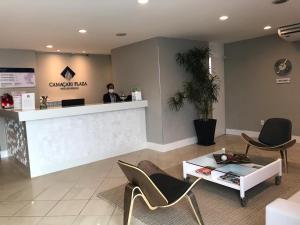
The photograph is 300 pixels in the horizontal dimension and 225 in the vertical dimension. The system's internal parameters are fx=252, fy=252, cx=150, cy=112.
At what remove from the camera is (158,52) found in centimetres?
530

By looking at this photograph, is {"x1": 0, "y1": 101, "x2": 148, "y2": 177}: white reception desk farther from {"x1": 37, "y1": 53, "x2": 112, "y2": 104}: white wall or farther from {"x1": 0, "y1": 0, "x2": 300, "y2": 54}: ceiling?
{"x1": 37, "y1": 53, "x2": 112, "y2": 104}: white wall

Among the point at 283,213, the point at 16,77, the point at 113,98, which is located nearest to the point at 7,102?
the point at 16,77

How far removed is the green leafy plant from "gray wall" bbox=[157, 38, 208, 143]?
0.41ft

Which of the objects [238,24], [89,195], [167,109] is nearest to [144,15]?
[238,24]

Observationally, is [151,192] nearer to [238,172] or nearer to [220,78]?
[238,172]

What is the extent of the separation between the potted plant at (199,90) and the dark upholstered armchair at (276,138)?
1.50 meters

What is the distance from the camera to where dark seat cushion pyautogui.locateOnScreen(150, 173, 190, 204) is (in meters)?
2.42

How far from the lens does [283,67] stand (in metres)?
5.80

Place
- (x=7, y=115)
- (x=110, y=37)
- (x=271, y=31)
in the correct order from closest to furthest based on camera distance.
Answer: (x=7, y=115)
(x=110, y=37)
(x=271, y=31)

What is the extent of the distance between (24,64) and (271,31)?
5.75 metres

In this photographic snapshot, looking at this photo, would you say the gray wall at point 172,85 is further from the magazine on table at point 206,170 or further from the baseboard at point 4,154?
the baseboard at point 4,154

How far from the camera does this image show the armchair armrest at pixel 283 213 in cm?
165

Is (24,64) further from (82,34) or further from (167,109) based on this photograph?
(167,109)

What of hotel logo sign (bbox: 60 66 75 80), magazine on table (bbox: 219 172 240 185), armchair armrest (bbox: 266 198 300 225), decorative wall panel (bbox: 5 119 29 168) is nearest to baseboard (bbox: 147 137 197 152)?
magazine on table (bbox: 219 172 240 185)
